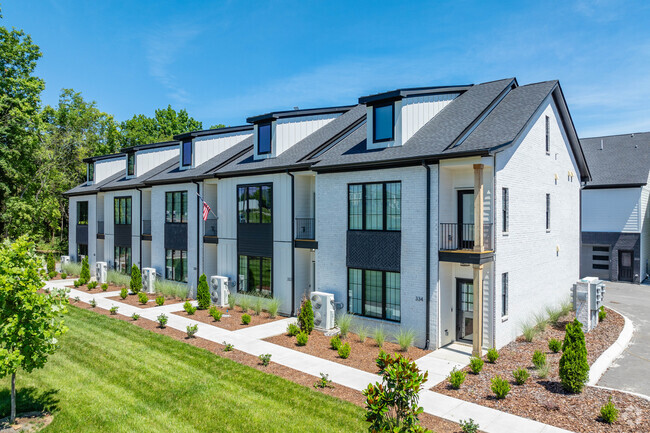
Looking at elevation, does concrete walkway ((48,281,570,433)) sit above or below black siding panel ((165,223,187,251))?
below

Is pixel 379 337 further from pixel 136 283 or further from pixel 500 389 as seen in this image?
pixel 136 283

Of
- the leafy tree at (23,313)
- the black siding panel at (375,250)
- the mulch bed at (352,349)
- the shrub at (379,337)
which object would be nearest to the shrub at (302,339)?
the mulch bed at (352,349)

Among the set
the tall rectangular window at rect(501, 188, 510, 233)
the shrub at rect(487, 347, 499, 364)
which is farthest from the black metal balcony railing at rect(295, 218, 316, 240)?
the shrub at rect(487, 347, 499, 364)

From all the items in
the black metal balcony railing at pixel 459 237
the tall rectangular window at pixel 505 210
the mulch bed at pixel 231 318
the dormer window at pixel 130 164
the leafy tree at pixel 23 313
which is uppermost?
the dormer window at pixel 130 164

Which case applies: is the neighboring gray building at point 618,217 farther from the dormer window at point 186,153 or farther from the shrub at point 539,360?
the dormer window at point 186,153

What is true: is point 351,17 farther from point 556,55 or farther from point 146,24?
point 146,24

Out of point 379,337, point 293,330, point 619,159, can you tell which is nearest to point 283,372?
point 293,330

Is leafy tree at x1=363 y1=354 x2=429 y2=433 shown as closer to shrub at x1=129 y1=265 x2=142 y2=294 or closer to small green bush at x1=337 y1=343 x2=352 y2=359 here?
small green bush at x1=337 y1=343 x2=352 y2=359

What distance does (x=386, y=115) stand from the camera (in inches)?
610

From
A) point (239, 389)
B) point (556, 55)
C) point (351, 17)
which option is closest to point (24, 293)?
point (239, 389)

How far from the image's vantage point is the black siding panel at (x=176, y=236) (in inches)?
911

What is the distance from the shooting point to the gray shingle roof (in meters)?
28.1

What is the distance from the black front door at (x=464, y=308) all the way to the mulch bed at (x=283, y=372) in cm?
593

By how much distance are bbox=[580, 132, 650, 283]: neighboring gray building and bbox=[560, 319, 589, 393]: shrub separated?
23.0m
